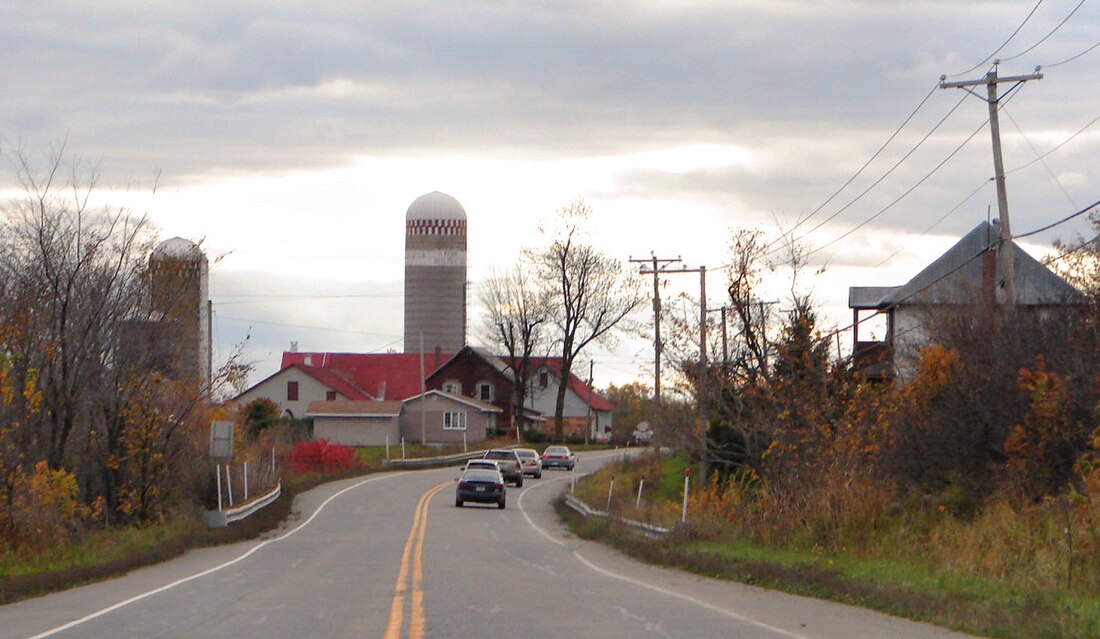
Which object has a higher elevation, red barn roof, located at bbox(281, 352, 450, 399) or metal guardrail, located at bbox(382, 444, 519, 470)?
red barn roof, located at bbox(281, 352, 450, 399)

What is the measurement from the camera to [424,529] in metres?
32.6

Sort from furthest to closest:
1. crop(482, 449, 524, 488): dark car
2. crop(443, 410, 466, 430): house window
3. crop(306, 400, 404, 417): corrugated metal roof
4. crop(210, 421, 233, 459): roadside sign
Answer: crop(443, 410, 466, 430): house window → crop(306, 400, 404, 417): corrugated metal roof → crop(482, 449, 524, 488): dark car → crop(210, 421, 233, 459): roadside sign

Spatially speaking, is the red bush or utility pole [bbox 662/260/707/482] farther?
the red bush

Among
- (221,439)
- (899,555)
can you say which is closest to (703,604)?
(899,555)

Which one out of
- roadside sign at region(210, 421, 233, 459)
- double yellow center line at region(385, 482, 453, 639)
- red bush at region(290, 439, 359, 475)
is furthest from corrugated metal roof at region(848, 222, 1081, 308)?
red bush at region(290, 439, 359, 475)

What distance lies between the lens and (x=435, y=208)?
282 ft

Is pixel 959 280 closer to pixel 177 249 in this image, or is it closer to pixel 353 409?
pixel 177 249

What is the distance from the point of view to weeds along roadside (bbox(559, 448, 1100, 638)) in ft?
45.7

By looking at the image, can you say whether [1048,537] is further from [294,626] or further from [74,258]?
[74,258]

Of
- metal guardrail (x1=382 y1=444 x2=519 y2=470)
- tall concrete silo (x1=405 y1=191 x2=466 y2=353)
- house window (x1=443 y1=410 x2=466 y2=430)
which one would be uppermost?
tall concrete silo (x1=405 y1=191 x2=466 y2=353)

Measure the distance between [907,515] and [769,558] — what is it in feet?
9.40

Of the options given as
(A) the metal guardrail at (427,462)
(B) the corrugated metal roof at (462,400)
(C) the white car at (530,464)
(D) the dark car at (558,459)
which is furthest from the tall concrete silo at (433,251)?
(C) the white car at (530,464)

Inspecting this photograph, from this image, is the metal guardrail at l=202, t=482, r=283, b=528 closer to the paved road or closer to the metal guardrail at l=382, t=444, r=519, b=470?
the paved road

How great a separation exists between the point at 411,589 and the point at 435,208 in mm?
69731
